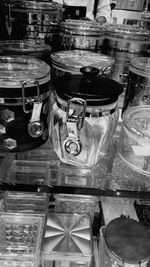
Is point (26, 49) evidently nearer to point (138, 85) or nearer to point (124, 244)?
point (138, 85)

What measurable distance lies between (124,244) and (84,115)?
0.39m

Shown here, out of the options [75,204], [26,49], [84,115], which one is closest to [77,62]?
[26,49]

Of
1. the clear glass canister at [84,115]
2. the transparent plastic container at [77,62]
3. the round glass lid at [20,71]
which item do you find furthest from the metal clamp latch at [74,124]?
the transparent plastic container at [77,62]

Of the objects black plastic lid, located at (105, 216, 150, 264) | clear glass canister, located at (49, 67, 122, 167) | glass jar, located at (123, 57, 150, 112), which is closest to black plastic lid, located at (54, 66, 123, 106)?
clear glass canister, located at (49, 67, 122, 167)

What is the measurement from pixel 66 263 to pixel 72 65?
1.78 feet

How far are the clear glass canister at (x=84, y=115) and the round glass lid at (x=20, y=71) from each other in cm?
5

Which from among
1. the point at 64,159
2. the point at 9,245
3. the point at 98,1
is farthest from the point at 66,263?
the point at 98,1

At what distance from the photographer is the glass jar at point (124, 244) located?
66cm

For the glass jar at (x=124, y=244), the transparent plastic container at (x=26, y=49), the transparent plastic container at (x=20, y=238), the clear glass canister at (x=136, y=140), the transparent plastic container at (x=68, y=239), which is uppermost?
the transparent plastic container at (x=26, y=49)

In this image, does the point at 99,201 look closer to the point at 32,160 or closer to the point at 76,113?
the point at 32,160

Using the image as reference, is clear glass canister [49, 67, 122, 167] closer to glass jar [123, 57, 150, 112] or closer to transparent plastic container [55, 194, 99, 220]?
glass jar [123, 57, 150, 112]

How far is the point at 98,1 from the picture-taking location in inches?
48.3

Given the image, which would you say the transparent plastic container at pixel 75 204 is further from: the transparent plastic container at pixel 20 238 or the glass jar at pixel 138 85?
the glass jar at pixel 138 85

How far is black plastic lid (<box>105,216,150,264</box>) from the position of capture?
0.67 metres
